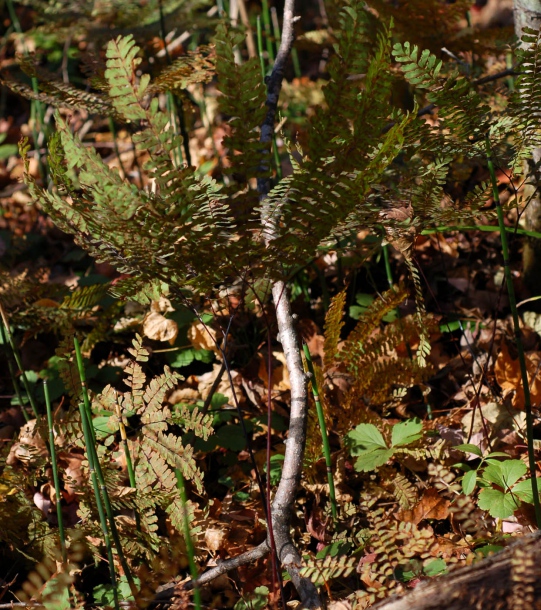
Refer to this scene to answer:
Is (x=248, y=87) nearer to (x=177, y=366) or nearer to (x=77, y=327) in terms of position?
(x=177, y=366)

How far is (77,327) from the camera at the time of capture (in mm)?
1793

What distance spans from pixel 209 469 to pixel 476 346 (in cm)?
76

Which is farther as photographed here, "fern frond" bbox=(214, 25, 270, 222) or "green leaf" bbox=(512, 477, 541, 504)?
"green leaf" bbox=(512, 477, 541, 504)

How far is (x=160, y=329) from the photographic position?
1.61 m

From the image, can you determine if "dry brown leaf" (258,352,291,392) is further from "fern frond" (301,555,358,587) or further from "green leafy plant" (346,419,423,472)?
"fern frond" (301,555,358,587)

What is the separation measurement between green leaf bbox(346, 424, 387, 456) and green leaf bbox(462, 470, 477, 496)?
174 millimetres

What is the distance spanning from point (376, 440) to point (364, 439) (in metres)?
0.02

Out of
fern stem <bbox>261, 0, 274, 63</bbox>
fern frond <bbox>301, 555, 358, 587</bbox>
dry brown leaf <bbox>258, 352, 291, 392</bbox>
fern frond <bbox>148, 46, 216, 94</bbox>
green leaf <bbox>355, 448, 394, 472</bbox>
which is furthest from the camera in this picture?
fern stem <bbox>261, 0, 274, 63</bbox>

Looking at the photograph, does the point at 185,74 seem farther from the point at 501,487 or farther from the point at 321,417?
the point at 501,487

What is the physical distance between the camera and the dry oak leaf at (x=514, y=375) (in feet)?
4.67

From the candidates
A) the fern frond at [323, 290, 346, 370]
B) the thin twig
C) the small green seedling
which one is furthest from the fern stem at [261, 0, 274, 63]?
the small green seedling

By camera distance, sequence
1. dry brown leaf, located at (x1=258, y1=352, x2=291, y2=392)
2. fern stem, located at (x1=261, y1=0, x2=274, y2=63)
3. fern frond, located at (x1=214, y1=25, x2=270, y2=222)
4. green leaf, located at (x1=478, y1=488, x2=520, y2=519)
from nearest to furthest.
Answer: fern frond, located at (x1=214, y1=25, x2=270, y2=222), green leaf, located at (x1=478, y1=488, x2=520, y2=519), dry brown leaf, located at (x1=258, y1=352, x2=291, y2=392), fern stem, located at (x1=261, y1=0, x2=274, y2=63)

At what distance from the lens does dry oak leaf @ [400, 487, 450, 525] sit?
1193 millimetres

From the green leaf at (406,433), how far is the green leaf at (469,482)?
0.13 m
